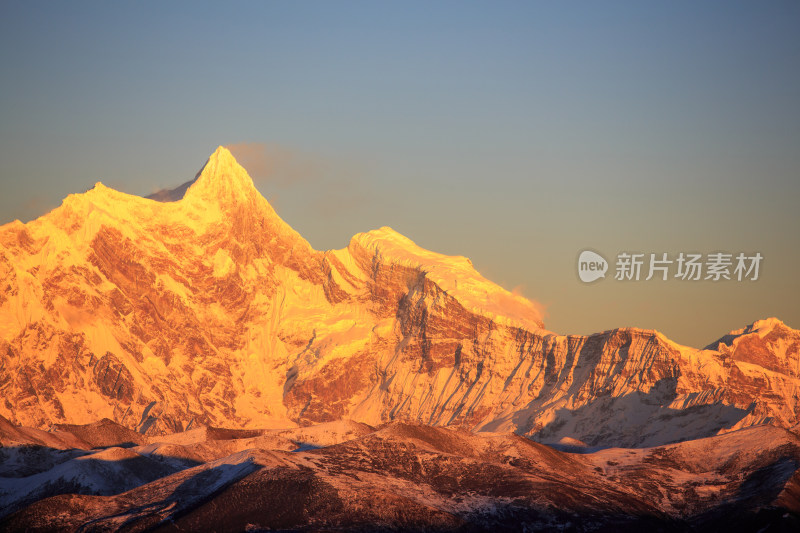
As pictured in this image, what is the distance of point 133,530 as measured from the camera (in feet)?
655

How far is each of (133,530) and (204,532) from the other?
971 centimetres

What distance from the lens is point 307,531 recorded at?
199875 mm

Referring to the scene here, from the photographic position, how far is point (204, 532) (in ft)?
653

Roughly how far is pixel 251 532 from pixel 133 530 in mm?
15958

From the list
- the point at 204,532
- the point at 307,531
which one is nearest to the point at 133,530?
the point at 204,532

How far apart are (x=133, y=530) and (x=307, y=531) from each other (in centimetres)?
2354

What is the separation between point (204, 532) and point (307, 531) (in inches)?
546

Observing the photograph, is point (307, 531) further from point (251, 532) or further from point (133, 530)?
point (133, 530)

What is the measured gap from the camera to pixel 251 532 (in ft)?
656

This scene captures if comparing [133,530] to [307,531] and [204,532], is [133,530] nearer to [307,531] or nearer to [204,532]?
[204,532]

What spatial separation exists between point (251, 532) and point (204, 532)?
631 cm

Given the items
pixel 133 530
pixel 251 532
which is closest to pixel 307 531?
pixel 251 532
